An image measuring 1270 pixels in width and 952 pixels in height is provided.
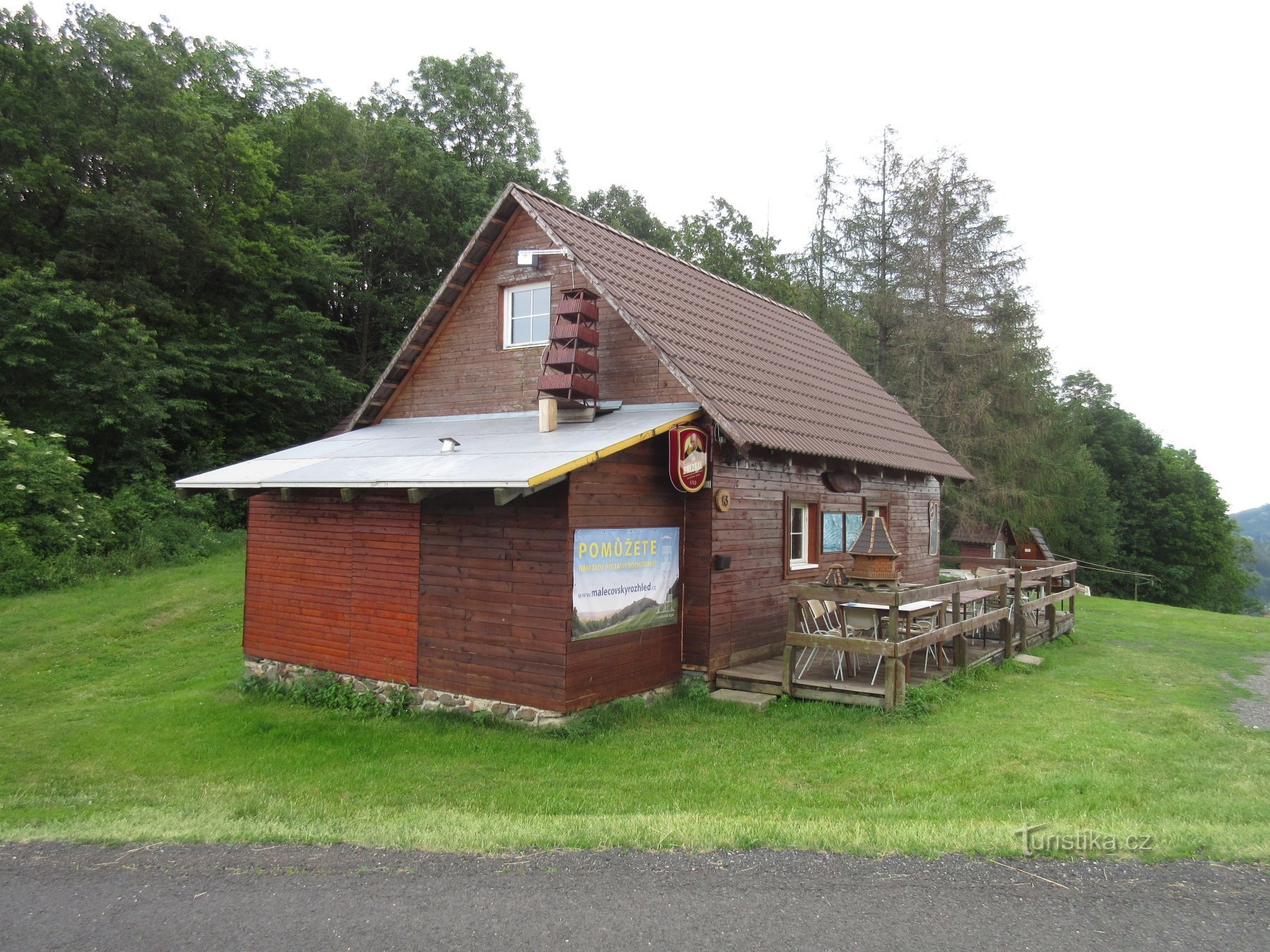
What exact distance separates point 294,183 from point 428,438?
23264 mm

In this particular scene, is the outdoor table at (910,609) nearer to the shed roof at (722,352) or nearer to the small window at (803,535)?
the small window at (803,535)

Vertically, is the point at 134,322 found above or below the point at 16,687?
above

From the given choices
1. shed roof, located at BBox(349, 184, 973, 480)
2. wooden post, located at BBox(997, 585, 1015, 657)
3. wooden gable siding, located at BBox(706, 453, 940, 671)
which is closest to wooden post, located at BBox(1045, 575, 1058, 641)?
wooden post, located at BBox(997, 585, 1015, 657)

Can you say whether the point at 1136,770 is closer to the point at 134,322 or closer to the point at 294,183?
the point at 134,322

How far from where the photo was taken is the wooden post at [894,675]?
29.9 ft

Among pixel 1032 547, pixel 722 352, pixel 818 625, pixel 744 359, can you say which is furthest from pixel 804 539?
pixel 1032 547

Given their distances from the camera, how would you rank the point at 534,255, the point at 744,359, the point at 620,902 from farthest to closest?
the point at 744,359 → the point at 534,255 → the point at 620,902

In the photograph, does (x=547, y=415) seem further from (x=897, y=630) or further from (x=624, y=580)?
(x=897, y=630)

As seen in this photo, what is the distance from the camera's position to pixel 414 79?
36.8m

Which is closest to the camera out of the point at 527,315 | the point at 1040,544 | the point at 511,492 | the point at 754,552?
the point at 511,492

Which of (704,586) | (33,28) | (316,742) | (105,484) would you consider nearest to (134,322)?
(105,484)

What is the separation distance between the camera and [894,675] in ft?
30.1

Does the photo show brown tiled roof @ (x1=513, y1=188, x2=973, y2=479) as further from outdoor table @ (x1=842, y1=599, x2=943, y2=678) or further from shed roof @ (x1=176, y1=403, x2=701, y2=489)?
outdoor table @ (x1=842, y1=599, x2=943, y2=678)

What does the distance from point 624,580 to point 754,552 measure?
2.40 metres
